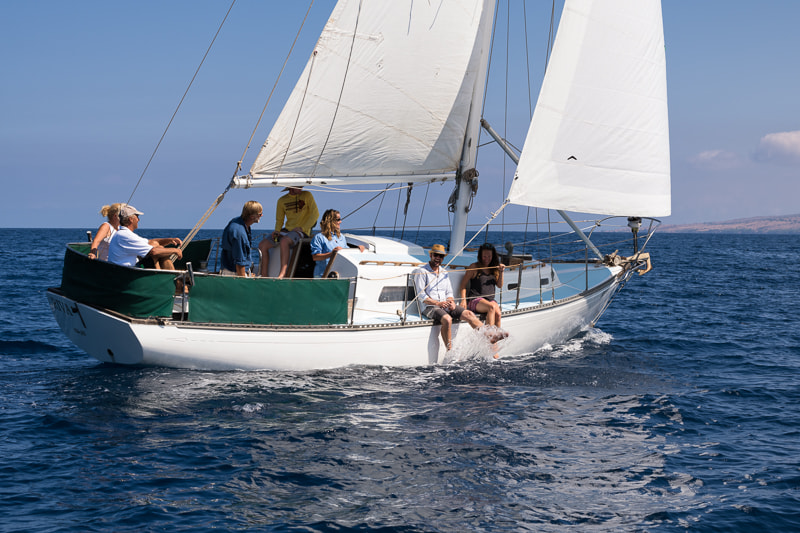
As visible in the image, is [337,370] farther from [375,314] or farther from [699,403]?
[699,403]

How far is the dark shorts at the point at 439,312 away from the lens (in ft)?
35.3

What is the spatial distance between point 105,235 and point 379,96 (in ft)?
17.1

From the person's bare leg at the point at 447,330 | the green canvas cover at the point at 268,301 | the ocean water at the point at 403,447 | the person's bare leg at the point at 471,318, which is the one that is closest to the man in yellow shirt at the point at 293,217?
the green canvas cover at the point at 268,301

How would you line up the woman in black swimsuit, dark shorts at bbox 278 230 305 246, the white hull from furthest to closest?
dark shorts at bbox 278 230 305 246 → the woman in black swimsuit → the white hull

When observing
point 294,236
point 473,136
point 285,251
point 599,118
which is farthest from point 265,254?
point 599,118

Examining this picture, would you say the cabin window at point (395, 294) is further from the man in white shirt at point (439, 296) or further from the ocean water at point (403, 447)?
the ocean water at point (403, 447)

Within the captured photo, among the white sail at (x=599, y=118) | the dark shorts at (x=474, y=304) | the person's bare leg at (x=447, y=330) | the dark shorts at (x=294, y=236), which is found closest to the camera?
the person's bare leg at (x=447, y=330)

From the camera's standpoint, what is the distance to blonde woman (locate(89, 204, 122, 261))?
10109mm

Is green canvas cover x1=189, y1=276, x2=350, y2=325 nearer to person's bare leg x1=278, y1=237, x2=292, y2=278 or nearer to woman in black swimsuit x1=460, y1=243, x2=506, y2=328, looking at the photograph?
person's bare leg x1=278, y1=237, x2=292, y2=278

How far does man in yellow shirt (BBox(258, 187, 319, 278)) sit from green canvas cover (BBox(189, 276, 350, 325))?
1610mm

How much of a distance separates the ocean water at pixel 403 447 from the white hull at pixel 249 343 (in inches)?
7.9

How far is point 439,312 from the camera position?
35.3ft

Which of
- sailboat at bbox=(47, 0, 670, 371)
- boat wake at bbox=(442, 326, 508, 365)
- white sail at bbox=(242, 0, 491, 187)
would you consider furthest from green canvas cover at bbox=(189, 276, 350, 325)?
white sail at bbox=(242, 0, 491, 187)

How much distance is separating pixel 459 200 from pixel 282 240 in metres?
3.81
